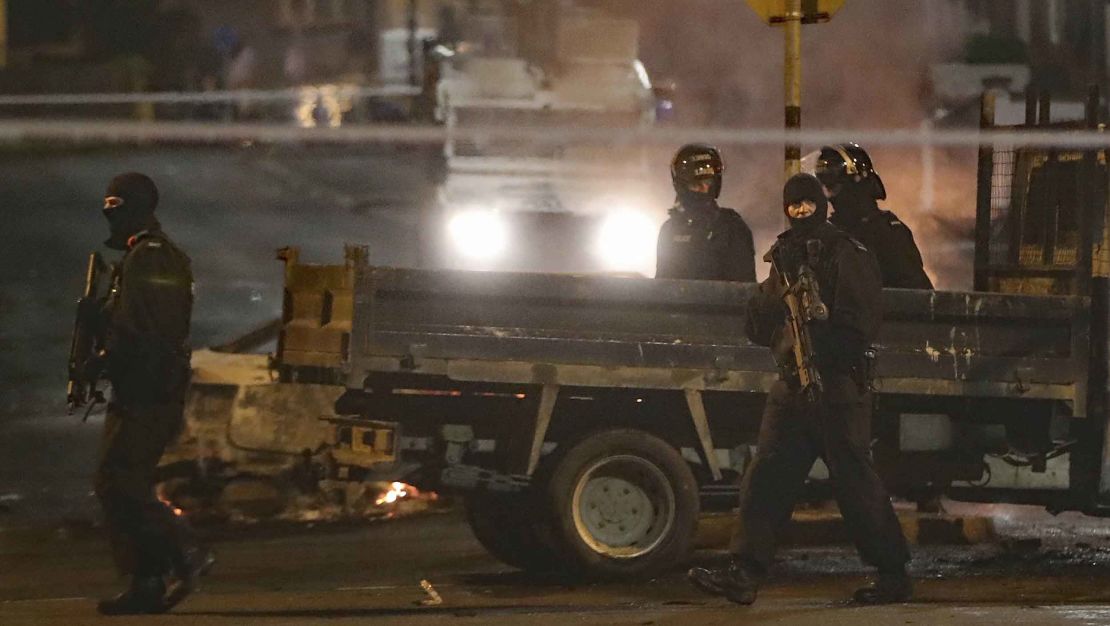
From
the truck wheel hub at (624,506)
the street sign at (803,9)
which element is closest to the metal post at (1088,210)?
the street sign at (803,9)

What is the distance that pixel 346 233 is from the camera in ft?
78.9

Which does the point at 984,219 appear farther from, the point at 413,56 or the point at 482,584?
the point at 413,56

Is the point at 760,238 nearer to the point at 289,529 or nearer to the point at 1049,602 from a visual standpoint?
the point at 289,529

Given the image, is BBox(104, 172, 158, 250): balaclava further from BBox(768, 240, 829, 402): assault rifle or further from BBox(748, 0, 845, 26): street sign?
BBox(748, 0, 845, 26): street sign

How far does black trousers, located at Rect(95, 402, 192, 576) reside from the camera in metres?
6.24

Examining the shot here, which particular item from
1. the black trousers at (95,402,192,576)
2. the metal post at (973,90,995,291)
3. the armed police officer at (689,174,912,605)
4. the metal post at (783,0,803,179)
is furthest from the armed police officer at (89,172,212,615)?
the metal post at (973,90,995,291)

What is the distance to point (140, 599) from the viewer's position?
6.38 m

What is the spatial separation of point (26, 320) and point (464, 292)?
11494mm

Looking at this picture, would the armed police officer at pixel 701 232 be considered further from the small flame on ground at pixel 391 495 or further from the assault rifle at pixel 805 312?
the small flame on ground at pixel 391 495

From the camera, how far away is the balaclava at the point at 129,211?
651 cm

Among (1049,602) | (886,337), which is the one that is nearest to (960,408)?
(886,337)

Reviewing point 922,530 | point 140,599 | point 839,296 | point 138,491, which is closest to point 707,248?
point 839,296

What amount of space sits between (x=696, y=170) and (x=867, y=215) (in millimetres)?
847

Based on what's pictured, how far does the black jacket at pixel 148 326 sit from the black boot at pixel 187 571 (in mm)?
600
